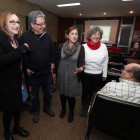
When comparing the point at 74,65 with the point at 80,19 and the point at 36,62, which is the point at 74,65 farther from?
the point at 80,19

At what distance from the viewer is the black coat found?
95 cm

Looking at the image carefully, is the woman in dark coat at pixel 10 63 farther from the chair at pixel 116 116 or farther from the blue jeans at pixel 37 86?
the chair at pixel 116 116

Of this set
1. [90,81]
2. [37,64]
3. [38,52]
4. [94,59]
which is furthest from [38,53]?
[90,81]

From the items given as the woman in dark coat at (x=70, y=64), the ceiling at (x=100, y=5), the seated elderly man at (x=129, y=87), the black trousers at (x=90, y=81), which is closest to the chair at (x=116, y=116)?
the seated elderly man at (x=129, y=87)

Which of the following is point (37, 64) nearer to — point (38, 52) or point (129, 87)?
point (38, 52)

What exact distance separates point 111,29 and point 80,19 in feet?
8.03

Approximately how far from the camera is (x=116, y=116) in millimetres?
1021

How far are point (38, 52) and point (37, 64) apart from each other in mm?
164

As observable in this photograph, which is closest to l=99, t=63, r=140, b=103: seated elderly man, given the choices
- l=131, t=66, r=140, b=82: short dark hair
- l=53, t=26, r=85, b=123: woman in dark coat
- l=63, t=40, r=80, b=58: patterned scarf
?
l=131, t=66, r=140, b=82: short dark hair

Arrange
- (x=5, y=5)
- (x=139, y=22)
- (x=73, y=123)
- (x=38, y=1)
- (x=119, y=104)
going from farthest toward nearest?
1. (x=139, y=22)
2. (x=38, y=1)
3. (x=5, y=5)
4. (x=73, y=123)
5. (x=119, y=104)

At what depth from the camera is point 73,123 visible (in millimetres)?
1739

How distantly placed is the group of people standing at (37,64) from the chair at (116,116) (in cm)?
52

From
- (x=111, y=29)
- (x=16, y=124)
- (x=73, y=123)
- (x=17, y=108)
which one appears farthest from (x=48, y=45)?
(x=111, y=29)

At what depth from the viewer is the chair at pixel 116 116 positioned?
0.92m
